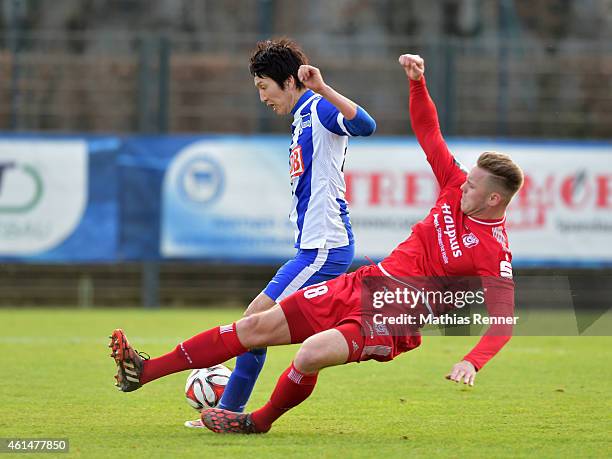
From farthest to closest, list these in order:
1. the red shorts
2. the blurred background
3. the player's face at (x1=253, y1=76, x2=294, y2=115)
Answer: the blurred background < the player's face at (x1=253, y1=76, x2=294, y2=115) < the red shorts

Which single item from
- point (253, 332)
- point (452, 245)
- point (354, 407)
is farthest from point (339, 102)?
point (354, 407)

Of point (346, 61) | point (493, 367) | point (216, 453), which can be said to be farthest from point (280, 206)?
point (216, 453)

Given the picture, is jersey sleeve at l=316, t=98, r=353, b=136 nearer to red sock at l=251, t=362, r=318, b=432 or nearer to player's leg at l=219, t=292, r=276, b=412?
player's leg at l=219, t=292, r=276, b=412

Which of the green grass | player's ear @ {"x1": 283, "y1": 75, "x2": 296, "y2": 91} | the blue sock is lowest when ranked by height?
the green grass

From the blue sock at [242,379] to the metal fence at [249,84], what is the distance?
31.5 ft

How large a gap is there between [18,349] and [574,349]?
544 centimetres

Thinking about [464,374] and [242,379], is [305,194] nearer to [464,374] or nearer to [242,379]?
[242,379]

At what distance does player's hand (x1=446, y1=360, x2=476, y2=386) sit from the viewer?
5348 millimetres

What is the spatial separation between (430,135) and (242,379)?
1.75 meters

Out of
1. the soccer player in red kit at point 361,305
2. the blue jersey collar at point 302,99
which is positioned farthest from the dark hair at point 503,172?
the blue jersey collar at point 302,99

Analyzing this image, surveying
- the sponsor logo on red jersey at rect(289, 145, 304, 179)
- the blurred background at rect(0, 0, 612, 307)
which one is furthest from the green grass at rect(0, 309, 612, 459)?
the blurred background at rect(0, 0, 612, 307)

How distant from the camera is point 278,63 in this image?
651cm

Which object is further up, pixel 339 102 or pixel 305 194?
pixel 339 102

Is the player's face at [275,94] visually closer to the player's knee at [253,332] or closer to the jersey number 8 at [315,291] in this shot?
the jersey number 8 at [315,291]
